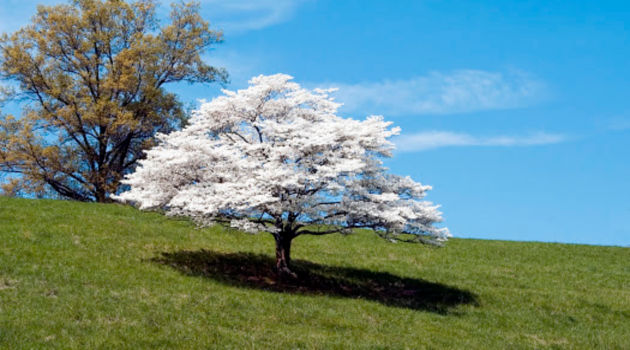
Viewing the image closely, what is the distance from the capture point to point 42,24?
4338 centimetres

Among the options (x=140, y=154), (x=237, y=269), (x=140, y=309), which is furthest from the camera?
(x=140, y=154)

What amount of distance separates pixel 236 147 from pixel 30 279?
8.68 metres

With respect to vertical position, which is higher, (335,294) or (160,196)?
(160,196)

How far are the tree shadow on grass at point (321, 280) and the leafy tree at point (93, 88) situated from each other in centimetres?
1838

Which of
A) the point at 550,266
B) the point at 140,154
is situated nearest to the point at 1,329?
the point at 550,266

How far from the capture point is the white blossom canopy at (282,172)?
69.2 ft

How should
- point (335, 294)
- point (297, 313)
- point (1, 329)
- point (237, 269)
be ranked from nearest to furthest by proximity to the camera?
point (1, 329)
point (297, 313)
point (335, 294)
point (237, 269)

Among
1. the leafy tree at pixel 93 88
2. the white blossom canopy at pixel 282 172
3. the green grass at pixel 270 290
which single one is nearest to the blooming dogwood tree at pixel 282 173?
the white blossom canopy at pixel 282 172

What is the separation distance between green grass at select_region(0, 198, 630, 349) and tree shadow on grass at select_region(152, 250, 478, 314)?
0.08 m

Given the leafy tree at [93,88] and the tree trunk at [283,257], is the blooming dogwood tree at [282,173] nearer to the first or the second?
the tree trunk at [283,257]

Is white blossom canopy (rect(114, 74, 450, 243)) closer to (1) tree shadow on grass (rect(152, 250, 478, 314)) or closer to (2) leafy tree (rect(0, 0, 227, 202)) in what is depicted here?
(1) tree shadow on grass (rect(152, 250, 478, 314))

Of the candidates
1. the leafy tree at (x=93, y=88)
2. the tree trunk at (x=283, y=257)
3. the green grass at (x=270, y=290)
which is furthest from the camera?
the leafy tree at (x=93, y=88)

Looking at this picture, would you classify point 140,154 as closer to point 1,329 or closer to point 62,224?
point 62,224

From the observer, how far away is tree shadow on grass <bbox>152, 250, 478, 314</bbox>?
22562 mm
